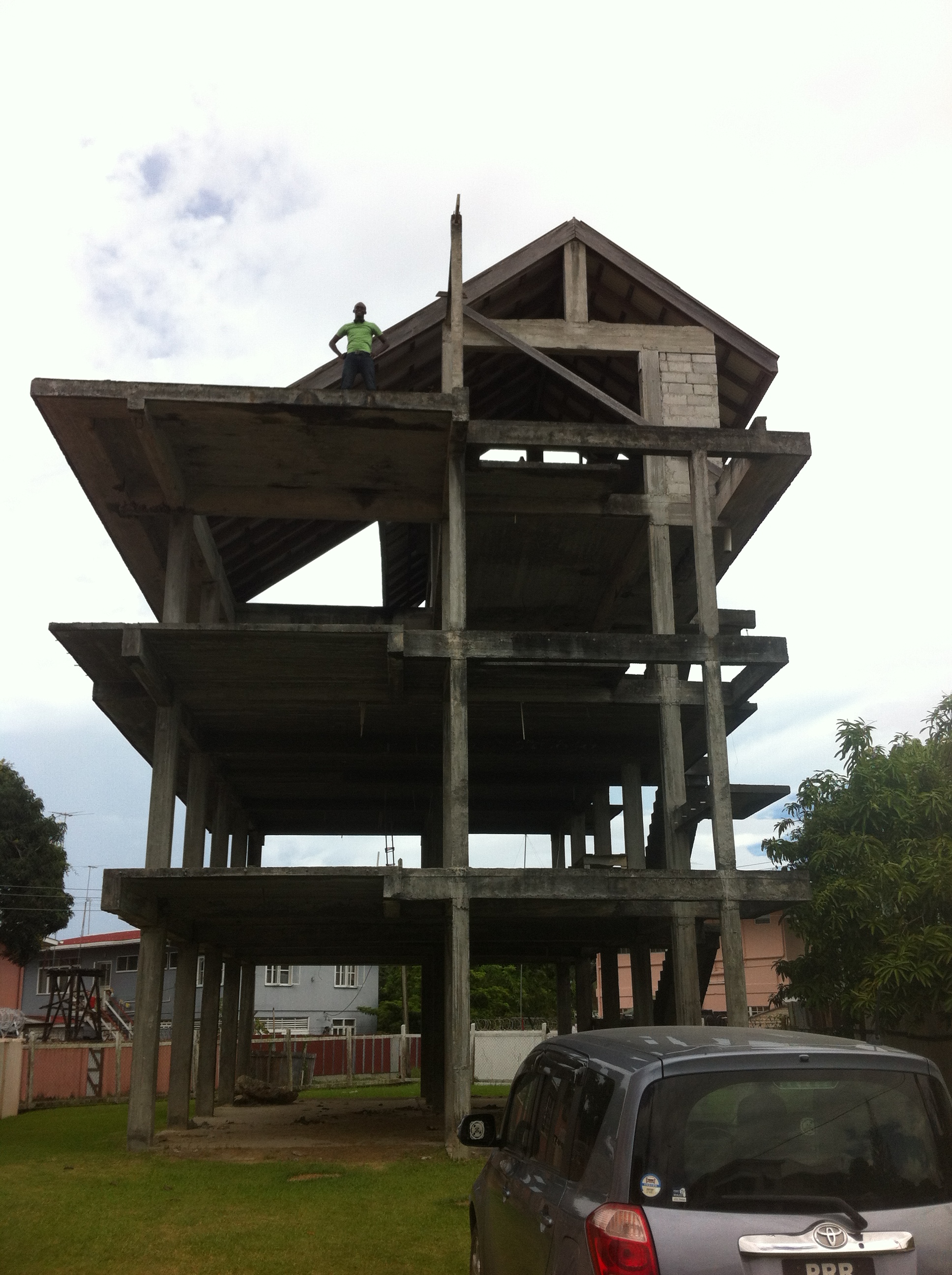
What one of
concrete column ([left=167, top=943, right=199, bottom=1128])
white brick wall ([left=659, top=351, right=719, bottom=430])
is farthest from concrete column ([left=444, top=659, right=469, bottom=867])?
concrete column ([left=167, top=943, right=199, bottom=1128])

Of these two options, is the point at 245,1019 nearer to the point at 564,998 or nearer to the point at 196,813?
the point at 564,998

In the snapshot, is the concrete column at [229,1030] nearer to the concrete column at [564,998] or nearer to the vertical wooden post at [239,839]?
the vertical wooden post at [239,839]

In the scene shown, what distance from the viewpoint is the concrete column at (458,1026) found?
14.2m

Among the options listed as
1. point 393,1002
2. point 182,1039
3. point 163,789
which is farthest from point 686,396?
point 393,1002

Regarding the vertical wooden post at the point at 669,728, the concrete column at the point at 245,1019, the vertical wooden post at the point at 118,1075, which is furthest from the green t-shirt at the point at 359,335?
the vertical wooden post at the point at 118,1075

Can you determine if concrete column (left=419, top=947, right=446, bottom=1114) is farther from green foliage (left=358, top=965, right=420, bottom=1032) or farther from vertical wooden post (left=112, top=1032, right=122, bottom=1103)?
green foliage (left=358, top=965, right=420, bottom=1032)

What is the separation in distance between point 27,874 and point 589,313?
1293 inches

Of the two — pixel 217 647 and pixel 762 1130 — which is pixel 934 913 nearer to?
pixel 217 647

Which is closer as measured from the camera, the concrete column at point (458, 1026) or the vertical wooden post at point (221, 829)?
the concrete column at point (458, 1026)

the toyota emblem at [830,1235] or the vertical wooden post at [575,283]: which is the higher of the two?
the vertical wooden post at [575,283]

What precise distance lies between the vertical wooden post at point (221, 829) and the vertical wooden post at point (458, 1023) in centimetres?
879

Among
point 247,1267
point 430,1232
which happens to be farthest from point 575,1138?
point 430,1232

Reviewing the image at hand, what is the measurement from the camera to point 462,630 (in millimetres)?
15930

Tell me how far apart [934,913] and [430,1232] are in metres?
9.21
